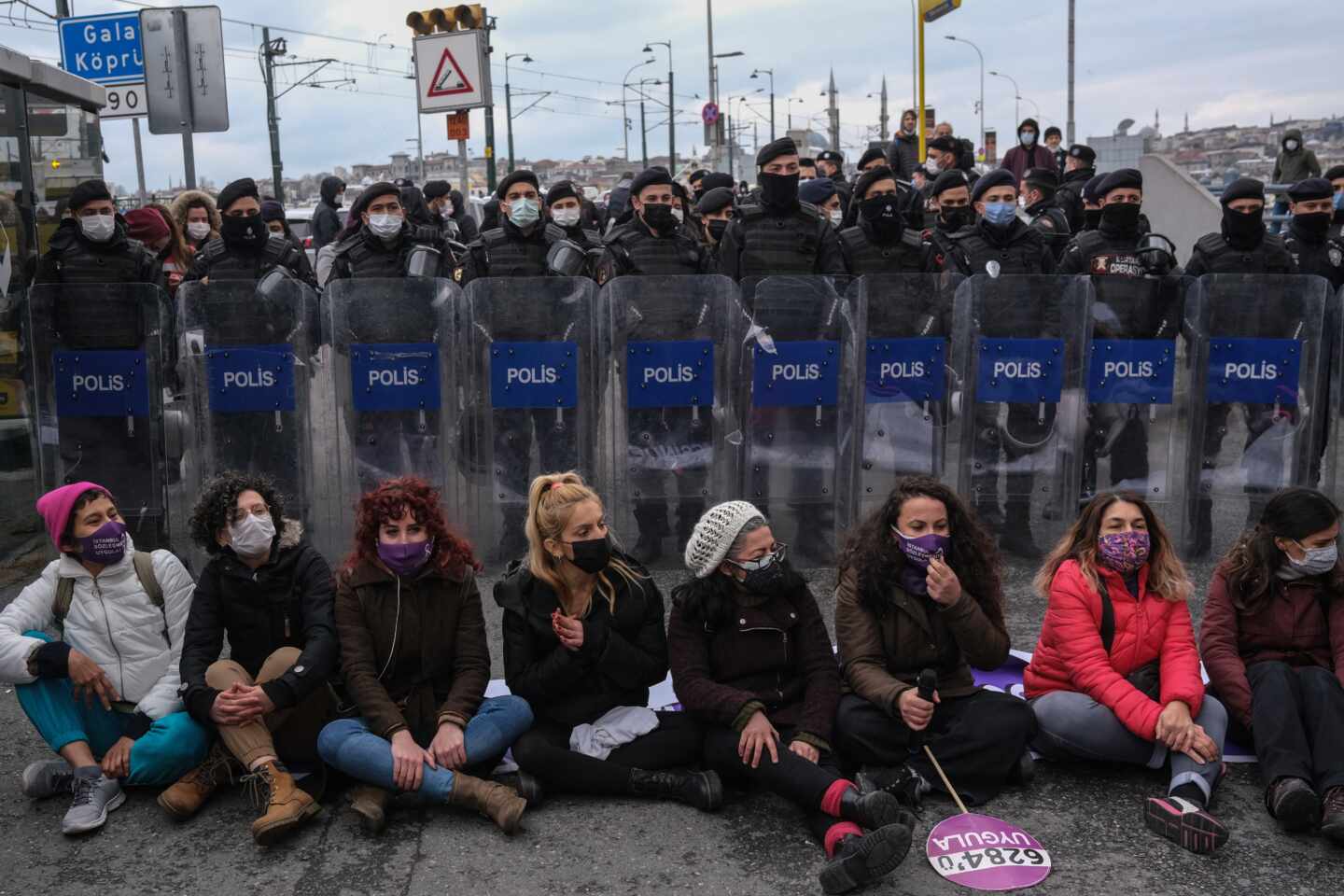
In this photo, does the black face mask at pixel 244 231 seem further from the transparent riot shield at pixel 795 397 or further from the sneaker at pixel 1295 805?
the sneaker at pixel 1295 805

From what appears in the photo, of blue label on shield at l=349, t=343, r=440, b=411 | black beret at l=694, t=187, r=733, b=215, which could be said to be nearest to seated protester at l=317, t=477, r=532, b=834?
blue label on shield at l=349, t=343, r=440, b=411

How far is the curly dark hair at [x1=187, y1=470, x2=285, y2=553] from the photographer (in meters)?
4.57

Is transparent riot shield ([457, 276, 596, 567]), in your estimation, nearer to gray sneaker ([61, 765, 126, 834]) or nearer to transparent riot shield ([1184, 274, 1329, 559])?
gray sneaker ([61, 765, 126, 834])

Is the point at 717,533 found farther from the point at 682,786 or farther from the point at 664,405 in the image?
the point at 664,405

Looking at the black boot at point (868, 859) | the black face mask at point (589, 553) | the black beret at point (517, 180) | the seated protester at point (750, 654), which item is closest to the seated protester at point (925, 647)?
the seated protester at point (750, 654)

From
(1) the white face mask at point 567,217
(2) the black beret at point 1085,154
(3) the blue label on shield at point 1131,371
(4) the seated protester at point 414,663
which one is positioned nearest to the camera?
(4) the seated protester at point 414,663

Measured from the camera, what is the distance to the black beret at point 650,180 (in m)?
7.44

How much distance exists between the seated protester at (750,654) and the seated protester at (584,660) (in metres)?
0.13

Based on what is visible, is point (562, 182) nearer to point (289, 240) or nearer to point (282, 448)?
point (289, 240)

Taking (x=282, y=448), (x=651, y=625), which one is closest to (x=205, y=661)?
(x=651, y=625)

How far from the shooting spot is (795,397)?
22.2 feet

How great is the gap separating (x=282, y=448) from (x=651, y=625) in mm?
2877

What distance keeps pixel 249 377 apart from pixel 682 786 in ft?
11.1

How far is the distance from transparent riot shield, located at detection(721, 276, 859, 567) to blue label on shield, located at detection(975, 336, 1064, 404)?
0.65 metres
